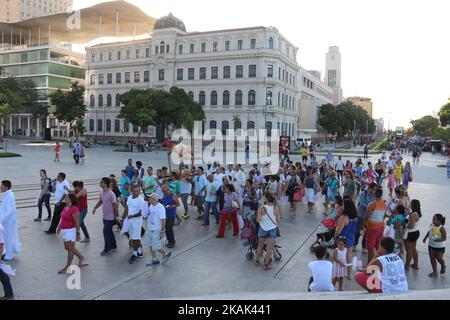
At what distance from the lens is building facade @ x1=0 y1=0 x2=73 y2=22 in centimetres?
11812

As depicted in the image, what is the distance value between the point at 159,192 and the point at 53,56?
89.3m

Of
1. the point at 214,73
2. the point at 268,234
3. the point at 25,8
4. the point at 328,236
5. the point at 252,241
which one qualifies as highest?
the point at 25,8

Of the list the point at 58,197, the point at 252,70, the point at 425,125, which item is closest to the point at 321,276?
the point at 58,197

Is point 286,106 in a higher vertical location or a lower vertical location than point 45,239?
higher

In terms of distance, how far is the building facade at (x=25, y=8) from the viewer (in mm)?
118125

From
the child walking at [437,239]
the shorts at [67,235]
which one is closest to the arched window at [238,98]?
the child walking at [437,239]

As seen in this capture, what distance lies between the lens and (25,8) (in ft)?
400

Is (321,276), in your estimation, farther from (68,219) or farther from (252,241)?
(68,219)

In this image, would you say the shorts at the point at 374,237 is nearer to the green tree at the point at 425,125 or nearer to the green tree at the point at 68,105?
the green tree at the point at 68,105

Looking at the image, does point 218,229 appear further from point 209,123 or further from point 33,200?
point 209,123

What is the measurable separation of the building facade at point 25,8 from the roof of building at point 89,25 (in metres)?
22.6

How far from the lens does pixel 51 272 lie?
25.9 feet

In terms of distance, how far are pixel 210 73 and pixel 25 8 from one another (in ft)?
282
